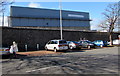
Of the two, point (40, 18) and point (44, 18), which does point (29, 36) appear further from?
point (44, 18)

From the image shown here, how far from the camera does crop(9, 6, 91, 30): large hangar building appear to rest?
5133 cm

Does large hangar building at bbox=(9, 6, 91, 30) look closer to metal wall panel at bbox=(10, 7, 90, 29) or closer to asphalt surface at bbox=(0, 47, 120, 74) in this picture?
metal wall panel at bbox=(10, 7, 90, 29)

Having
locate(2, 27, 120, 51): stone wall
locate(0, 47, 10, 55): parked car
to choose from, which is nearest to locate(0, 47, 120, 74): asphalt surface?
locate(0, 47, 10, 55): parked car

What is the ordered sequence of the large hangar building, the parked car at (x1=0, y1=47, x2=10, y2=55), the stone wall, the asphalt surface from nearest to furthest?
the asphalt surface → the parked car at (x1=0, y1=47, x2=10, y2=55) → the stone wall → the large hangar building

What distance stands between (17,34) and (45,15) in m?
36.4

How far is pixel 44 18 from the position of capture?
56344 millimetres

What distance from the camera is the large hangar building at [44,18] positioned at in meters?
51.3

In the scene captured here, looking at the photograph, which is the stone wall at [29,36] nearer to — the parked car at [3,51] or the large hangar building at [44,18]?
the parked car at [3,51]

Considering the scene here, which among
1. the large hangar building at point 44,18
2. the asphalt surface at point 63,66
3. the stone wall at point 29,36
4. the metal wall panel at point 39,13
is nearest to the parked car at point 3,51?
the asphalt surface at point 63,66

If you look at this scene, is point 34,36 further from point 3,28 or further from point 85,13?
point 85,13

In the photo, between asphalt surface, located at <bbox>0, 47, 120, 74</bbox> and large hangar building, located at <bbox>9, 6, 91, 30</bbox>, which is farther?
large hangar building, located at <bbox>9, 6, 91, 30</bbox>

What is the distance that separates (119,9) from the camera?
33625mm

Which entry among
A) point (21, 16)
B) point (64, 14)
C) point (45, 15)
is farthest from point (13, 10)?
point (64, 14)

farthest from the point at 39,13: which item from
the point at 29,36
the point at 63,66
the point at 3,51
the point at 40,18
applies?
the point at 63,66
